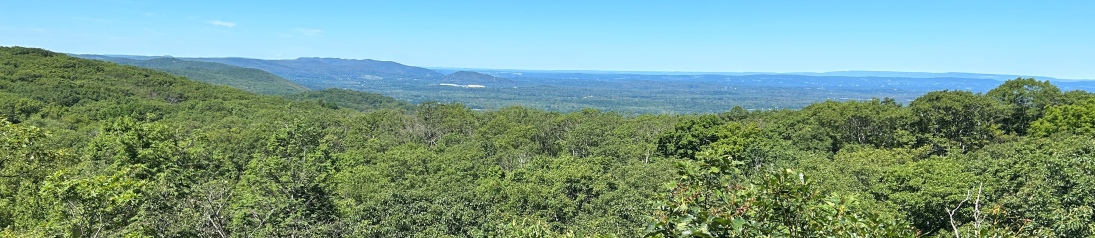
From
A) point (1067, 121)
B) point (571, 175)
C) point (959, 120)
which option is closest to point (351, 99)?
point (571, 175)

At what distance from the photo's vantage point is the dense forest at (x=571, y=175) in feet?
15.1

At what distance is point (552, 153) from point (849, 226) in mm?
42825

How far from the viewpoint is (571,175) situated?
85.5 feet

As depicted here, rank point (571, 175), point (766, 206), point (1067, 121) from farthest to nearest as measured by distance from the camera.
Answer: point (1067, 121) < point (571, 175) < point (766, 206)

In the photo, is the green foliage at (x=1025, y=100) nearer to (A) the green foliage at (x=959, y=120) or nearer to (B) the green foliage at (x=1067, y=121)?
(A) the green foliage at (x=959, y=120)

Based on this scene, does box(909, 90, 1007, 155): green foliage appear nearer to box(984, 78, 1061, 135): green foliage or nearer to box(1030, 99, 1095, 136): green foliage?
box(984, 78, 1061, 135): green foliage

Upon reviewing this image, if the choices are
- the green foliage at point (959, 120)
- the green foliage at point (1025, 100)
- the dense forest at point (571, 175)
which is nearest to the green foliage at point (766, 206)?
the dense forest at point (571, 175)

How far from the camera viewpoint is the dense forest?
4598mm

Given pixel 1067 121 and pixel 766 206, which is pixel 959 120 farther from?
pixel 766 206

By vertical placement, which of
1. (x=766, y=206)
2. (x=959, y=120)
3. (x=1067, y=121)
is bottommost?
(x=959, y=120)

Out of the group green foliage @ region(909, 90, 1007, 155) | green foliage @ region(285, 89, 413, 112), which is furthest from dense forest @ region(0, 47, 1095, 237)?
green foliage @ region(285, 89, 413, 112)

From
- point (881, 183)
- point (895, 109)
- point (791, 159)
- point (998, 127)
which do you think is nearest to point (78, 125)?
point (791, 159)

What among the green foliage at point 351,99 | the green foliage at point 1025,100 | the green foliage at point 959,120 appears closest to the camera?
the green foliage at point 959,120

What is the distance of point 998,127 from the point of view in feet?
125
